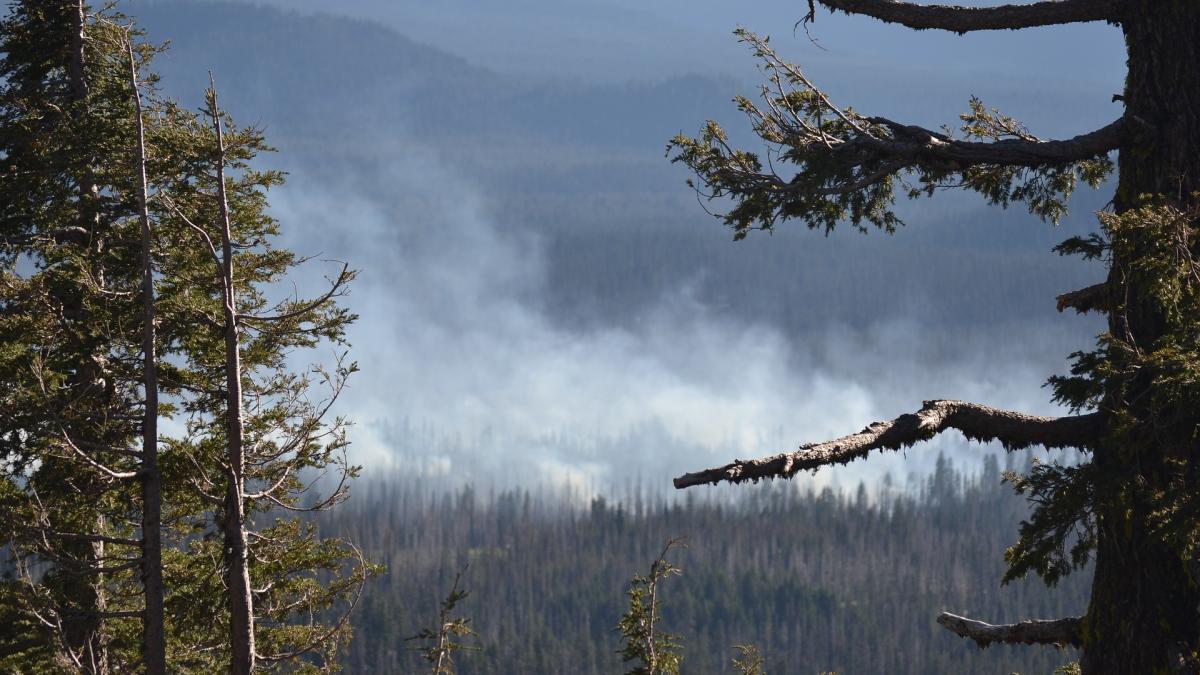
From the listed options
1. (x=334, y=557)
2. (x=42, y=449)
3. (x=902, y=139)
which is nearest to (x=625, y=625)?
(x=334, y=557)

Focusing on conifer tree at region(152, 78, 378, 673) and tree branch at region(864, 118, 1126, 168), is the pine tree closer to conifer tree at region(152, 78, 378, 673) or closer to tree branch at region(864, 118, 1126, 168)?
tree branch at region(864, 118, 1126, 168)

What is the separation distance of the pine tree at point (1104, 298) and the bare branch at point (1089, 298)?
0.06 feet

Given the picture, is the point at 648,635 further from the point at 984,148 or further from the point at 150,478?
the point at 984,148

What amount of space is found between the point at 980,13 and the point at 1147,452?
3517 mm

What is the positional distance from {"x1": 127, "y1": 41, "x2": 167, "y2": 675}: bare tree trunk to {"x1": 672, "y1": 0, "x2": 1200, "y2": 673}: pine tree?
955 centimetres

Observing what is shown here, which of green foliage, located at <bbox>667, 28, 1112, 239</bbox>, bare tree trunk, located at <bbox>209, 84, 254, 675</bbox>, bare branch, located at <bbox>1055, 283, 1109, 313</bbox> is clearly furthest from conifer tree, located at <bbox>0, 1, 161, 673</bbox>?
bare branch, located at <bbox>1055, 283, 1109, 313</bbox>

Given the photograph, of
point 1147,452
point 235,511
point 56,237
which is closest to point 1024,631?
point 1147,452

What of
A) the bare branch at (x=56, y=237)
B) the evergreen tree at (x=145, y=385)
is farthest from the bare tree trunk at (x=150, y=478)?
the bare branch at (x=56, y=237)

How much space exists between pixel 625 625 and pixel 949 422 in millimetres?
12875

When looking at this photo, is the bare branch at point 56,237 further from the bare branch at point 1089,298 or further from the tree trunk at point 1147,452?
the tree trunk at point 1147,452

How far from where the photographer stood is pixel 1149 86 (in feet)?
31.0

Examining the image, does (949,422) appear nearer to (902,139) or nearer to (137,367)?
(902,139)

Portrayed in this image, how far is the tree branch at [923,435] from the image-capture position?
Answer: 6953mm

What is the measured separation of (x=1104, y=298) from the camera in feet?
31.6
